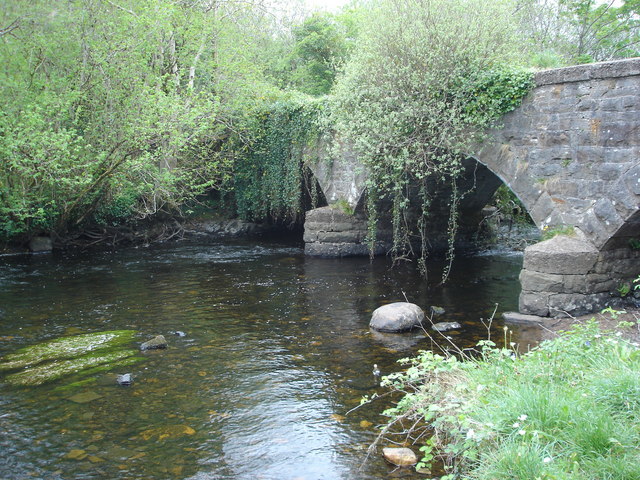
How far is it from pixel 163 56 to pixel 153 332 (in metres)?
9.73

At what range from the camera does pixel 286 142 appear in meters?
15.9

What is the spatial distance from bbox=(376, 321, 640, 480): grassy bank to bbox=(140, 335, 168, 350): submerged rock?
354 cm

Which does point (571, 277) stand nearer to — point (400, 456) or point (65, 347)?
point (400, 456)

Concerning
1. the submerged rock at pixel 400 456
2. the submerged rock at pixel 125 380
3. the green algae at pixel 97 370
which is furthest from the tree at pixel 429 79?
the submerged rock at pixel 400 456

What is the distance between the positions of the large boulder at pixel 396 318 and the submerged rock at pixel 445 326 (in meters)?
0.23

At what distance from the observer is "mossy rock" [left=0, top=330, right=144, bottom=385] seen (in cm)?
629

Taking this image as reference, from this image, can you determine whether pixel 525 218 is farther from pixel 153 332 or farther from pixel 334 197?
pixel 153 332

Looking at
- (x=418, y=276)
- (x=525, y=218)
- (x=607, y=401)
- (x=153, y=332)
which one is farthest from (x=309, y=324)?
(x=525, y=218)

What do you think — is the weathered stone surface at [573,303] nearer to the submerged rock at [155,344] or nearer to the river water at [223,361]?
the river water at [223,361]

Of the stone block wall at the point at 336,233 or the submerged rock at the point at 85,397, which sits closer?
the submerged rock at the point at 85,397

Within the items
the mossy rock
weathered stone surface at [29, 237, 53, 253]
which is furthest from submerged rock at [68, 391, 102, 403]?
weathered stone surface at [29, 237, 53, 253]

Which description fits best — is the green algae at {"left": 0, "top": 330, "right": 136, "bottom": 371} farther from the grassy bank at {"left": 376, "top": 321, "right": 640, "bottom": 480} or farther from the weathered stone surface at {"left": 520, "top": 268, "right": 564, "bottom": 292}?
the weathered stone surface at {"left": 520, "top": 268, "right": 564, "bottom": 292}

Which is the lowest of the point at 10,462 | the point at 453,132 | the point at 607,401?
the point at 10,462

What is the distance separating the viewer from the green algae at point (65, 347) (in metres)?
6.71
